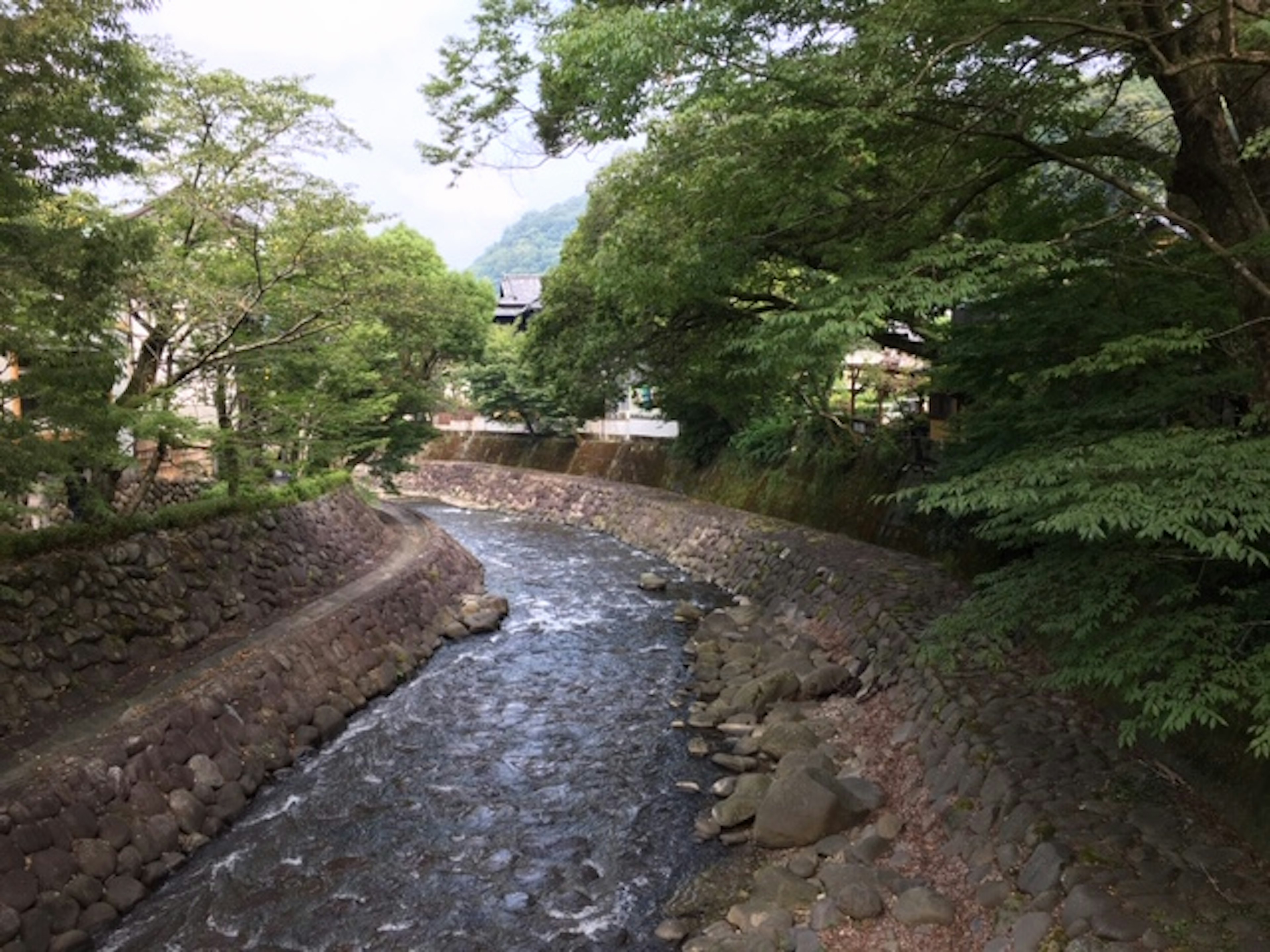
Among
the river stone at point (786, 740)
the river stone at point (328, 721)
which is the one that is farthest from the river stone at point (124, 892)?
the river stone at point (786, 740)

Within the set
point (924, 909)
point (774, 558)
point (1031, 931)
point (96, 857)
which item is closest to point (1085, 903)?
point (1031, 931)

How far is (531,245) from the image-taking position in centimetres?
13138

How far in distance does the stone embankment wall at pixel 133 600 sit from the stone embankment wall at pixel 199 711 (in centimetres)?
4

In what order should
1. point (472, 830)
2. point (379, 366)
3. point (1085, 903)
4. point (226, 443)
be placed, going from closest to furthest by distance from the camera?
point (1085, 903)
point (472, 830)
point (226, 443)
point (379, 366)

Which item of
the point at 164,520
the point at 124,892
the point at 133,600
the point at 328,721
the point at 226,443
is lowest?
the point at 328,721

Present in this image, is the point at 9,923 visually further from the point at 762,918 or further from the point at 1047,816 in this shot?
the point at 1047,816

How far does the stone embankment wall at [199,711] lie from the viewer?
20.6ft

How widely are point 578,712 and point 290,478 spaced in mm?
11009

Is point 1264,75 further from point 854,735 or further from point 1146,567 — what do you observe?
point 854,735

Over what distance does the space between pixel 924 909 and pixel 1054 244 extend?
4832 mm

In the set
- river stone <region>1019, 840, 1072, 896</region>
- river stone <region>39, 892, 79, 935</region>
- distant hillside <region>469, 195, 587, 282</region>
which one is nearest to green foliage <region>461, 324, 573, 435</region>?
river stone <region>39, 892, 79, 935</region>

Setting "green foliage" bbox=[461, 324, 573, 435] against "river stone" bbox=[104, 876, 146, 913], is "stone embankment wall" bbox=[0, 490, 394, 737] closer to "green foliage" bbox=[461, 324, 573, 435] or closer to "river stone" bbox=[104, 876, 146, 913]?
"river stone" bbox=[104, 876, 146, 913]

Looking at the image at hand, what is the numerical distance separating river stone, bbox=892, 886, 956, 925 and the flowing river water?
186 centimetres

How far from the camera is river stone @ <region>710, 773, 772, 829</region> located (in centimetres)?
736
